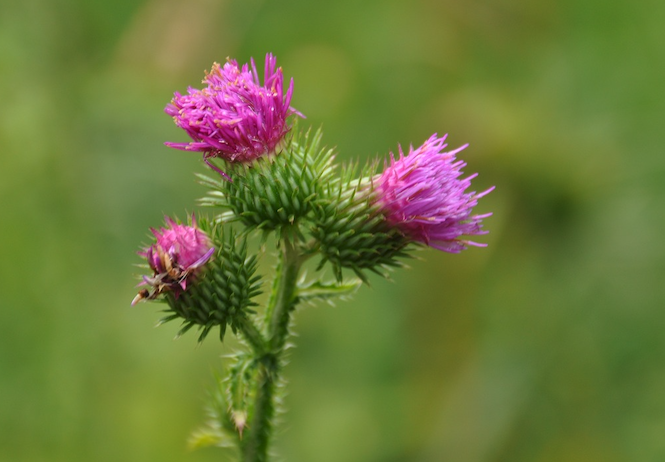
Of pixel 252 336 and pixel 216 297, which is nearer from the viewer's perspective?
pixel 216 297

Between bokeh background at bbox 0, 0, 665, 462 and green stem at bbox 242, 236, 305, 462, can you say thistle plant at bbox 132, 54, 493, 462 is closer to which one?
green stem at bbox 242, 236, 305, 462

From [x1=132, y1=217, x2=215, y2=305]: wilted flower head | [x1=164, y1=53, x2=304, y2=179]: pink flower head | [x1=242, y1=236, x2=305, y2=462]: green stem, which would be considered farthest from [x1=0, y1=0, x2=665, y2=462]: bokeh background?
[x1=164, y1=53, x2=304, y2=179]: pink flower head

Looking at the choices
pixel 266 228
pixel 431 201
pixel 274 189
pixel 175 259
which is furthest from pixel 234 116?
pixel 431 201

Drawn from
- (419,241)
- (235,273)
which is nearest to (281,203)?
(235,273)

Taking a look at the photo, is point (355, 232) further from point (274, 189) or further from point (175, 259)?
point (175, 259)

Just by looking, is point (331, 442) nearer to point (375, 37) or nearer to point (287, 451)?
point (287, 451)

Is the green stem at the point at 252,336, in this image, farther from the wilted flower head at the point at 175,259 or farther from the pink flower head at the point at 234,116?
the pink flower head at the point at 234,116
